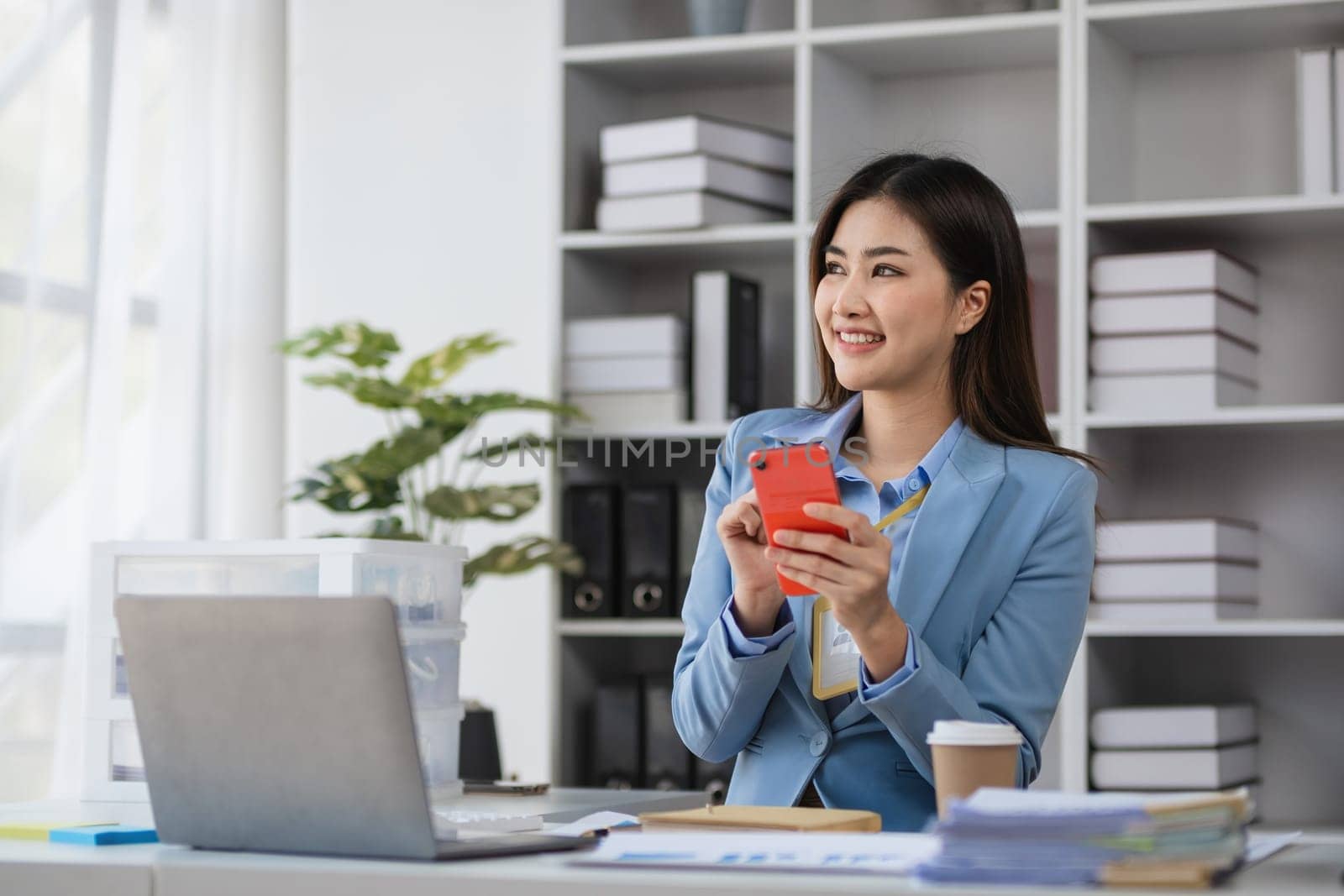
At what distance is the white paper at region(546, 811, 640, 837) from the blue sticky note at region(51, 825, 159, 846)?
0.31 meters

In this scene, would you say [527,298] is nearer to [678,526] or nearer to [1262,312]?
[678,526]

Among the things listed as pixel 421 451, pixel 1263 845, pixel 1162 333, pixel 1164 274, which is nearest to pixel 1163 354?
pixel 1162 333

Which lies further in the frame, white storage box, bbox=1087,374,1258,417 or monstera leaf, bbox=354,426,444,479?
monstera leaf, bbox=354,426,444,479

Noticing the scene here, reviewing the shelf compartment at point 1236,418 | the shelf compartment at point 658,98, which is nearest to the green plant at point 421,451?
the shelf compartment at point 658,98

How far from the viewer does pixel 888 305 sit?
5.87 feet

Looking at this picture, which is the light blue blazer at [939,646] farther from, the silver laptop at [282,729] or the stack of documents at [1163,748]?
the stack of documents at [1163,748]

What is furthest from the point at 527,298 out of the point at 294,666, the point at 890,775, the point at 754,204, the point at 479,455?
the point at 294,666

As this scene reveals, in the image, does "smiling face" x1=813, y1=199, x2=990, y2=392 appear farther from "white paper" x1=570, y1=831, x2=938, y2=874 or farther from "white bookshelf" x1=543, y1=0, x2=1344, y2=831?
"white bookshelf" x1=543, y1=0, x2=1344, y2=831

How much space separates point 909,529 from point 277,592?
0.67 m

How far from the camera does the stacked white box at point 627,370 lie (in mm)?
3113

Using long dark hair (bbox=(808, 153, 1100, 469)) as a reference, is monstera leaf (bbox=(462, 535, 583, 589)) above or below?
below

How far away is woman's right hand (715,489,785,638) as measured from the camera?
4.97 feet

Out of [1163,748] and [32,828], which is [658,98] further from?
[32,828]

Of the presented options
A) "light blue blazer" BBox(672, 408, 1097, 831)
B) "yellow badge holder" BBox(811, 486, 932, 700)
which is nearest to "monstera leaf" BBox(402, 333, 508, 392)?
"light blue blazer" BBox(672, 408, 1097, 831)
